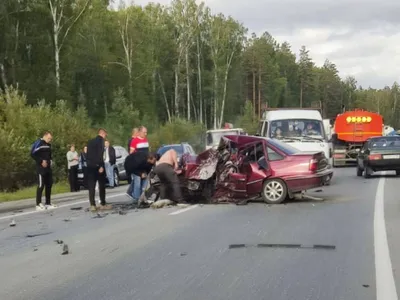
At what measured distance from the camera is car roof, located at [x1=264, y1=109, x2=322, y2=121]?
68.1 ft

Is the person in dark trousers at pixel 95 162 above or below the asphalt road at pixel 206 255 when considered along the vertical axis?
above

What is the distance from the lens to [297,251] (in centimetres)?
858

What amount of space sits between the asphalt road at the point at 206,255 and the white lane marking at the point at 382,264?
0.01 metres

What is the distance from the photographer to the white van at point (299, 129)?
19.9 metres

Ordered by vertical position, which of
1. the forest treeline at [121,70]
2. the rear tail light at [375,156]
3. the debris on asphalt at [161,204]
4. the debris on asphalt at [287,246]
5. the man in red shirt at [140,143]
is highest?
the forest treeline at [121,70]

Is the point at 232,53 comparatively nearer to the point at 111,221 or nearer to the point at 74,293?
the point at 111,221

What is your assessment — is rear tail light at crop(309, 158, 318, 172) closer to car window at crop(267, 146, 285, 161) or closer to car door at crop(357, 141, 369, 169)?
car window at crop(267, 146, 285, 161)

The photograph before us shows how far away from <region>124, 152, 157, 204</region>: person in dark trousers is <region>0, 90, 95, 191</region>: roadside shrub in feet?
24.8

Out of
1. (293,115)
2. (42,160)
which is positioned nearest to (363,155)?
(293,115)

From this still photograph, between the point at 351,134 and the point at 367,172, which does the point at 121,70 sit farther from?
the point at 367,172

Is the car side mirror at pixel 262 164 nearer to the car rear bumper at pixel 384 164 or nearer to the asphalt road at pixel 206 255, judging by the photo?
the asphalt road at pixel 206 255

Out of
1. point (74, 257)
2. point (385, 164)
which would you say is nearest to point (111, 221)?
point (74, 257)

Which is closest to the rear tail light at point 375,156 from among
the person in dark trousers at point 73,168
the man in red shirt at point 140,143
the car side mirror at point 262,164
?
the car side mirror at point 262,164

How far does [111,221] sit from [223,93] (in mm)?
62456
